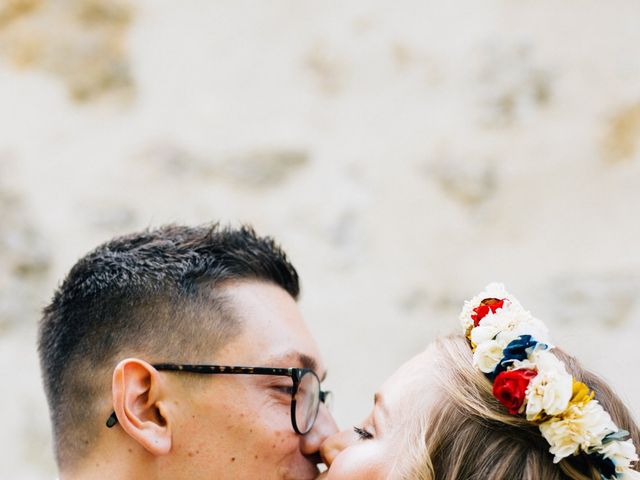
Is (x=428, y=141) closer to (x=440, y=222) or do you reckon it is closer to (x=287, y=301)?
(x=440, y=222)

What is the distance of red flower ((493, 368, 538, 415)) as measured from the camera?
2.37 meters

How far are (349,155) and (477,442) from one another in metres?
2.27

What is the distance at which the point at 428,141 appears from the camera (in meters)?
4.45

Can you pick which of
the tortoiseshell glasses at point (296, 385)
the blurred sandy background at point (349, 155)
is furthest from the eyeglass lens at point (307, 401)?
the blurred sandy background at point (349, 155)

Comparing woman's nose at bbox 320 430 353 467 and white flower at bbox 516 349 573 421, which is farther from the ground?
woman's nose at bbox 320 430 353 467

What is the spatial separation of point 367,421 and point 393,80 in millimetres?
2276

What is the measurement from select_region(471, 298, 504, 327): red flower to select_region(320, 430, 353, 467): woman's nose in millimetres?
506

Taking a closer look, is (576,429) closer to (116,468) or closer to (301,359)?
(301,359)

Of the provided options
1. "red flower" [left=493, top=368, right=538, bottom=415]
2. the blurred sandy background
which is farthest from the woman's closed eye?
the blurred sandy background

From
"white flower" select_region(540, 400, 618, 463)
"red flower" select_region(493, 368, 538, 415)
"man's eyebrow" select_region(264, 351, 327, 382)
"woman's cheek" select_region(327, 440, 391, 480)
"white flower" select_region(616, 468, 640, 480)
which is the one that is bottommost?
"white flower" select_region(616, 468, 640, 480)

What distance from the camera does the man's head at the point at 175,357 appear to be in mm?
2820

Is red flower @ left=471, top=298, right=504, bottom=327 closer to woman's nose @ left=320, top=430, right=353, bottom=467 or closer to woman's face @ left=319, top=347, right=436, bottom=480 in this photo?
woman's face @ left=319, top=347, right=436, bottom=480

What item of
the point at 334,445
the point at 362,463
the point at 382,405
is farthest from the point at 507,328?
the point at 334,445

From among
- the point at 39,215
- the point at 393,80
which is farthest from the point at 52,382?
the point at 393,80
